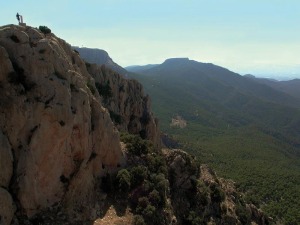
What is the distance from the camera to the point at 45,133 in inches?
1458

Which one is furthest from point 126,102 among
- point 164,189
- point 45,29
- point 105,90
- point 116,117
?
point 164,189

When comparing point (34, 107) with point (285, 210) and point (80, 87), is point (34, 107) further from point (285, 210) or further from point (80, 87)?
point (285, 210)

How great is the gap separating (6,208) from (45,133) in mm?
7861

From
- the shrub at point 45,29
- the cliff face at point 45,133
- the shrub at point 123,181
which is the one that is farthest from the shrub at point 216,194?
the shrub at point 45,29

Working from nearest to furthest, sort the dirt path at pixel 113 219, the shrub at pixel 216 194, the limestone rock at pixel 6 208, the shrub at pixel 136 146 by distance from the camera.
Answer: the limestone rock at pixel 6 208, the dirt path at pixel 113 219, the shrub at pixel 136 146, the shrub at pixel 216 194

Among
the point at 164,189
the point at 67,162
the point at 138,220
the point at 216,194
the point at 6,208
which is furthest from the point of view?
the point at 216,194

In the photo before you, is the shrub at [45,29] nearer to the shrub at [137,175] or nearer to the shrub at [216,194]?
the shrub at [137,175]

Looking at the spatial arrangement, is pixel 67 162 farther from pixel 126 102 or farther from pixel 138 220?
pixel 126 102

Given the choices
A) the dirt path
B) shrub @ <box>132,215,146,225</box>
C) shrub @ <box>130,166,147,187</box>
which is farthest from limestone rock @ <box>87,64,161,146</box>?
shrub @ <box>132,215,146,225</box>

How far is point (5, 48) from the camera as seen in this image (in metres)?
39.6

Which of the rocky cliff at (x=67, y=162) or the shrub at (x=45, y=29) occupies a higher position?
the shrub at (x=45, y=29)

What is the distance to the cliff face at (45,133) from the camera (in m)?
35.2

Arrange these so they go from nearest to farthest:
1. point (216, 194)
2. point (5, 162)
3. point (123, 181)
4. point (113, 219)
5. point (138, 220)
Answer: point (5, 162) < point (113, 219) < point (138, 220) < point (123, 181) < point (216, 194)

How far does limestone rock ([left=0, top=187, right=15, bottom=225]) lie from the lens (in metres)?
32.3
